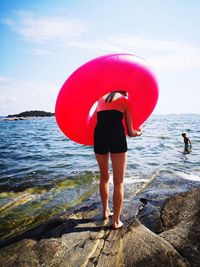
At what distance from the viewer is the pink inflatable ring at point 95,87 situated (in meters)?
3.41

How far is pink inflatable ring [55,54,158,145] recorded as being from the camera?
3.41 meters

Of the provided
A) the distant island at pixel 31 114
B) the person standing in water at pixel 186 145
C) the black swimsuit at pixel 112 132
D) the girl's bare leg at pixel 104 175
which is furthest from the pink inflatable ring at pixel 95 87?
the distant island at pixel 31 114

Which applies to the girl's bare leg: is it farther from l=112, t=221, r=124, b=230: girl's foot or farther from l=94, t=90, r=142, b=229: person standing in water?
l=112, t=221, r=124, b=230: girl's foot

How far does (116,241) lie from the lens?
9.45 feet

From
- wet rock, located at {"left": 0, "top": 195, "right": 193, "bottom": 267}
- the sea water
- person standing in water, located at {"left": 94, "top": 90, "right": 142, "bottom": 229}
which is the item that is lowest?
the sea water

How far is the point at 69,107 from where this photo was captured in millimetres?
3578

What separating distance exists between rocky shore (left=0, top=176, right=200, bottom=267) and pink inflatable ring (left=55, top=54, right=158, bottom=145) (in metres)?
1.37

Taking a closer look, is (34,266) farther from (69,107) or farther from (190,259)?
(69,107)

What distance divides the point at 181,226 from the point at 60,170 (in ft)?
17.8

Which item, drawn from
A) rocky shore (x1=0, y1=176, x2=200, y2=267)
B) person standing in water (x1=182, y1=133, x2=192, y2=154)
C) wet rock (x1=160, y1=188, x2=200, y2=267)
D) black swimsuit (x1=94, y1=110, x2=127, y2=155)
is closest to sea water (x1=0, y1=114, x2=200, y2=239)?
rocky shore (x1=0, y1=176, x2=200, y2=267)

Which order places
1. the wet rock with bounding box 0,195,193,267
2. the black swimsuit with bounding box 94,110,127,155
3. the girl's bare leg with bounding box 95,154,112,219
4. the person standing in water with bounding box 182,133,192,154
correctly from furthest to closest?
the person standing in water with bounding box 182,133,192,154, the girl's bare leg with bounding box 95,154,112,219, the black swimsuit with bounding box 94,110,127,155, the wet rock with bounding box 0,195,193,267

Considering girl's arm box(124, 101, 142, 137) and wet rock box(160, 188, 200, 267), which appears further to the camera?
girl's arm box(124, 101, 142, 137)

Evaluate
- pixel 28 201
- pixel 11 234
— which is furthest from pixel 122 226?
pixel 28 201

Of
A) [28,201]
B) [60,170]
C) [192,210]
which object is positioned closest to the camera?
[192,210]
